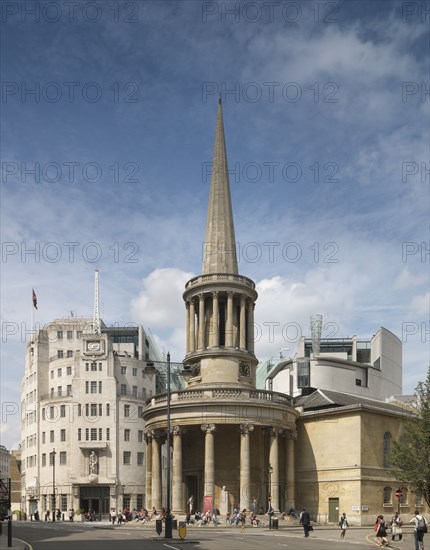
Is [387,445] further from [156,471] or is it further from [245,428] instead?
[156,471]

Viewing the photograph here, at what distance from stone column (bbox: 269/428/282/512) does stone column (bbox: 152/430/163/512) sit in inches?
391

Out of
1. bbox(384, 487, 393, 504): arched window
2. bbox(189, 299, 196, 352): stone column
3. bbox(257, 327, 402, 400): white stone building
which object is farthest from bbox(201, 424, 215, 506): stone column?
bbox(257, 327, 402, 400): white stone building

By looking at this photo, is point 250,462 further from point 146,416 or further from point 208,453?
point 146,416

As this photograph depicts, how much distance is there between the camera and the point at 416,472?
43.1 meters

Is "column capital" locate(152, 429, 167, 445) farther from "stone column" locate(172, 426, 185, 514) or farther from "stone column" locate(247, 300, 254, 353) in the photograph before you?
"stone column" locate(247, 300, 254, 353)

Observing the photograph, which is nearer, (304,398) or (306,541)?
(306,541)

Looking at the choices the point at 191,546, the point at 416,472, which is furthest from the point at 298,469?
the point at 191,546

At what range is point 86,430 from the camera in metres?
108

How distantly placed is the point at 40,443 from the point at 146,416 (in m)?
49.7

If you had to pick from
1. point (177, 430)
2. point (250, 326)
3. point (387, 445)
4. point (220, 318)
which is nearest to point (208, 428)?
point (177, 430)

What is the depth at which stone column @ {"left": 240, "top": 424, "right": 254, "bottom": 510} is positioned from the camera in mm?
60175

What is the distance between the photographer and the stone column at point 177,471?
6238 centimetres

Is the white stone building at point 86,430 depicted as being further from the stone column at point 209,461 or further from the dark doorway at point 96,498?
the stone column at point 209,461

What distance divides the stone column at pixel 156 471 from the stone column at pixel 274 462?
9.93 meters
